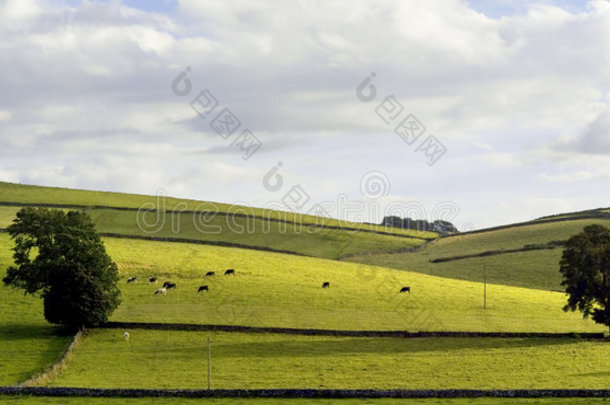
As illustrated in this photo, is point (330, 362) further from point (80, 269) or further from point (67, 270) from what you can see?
point (67, 270)

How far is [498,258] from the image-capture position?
13062 centimetres

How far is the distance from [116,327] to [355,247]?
267 feet

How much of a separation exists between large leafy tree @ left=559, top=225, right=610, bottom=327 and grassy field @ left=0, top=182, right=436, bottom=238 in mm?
91243

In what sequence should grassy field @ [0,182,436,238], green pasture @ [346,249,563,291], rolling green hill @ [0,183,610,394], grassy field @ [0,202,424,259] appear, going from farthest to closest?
grassy field @ [0,182,436,238] → grassy field @ [0,202,424,259] → green pasture @ [346,249,563,291] → rolling green hill @ [0,183,610,394]

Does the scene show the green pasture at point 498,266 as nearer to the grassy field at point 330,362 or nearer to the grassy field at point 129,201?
the grassy field at point 129,201

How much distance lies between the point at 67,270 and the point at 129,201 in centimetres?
9842

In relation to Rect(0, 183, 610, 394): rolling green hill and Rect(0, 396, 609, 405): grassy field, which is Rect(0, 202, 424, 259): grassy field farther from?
Rect(0, 396, 609, 405): grassy field

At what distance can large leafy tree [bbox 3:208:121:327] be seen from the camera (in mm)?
69062

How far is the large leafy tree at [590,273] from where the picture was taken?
76250 mm

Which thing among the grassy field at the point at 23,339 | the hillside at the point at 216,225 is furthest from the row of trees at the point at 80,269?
the hillside at the point at 216,225

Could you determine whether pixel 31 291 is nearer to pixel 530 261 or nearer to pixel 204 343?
pixel 204 343

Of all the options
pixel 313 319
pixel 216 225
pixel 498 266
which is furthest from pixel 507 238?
pixel 313 319

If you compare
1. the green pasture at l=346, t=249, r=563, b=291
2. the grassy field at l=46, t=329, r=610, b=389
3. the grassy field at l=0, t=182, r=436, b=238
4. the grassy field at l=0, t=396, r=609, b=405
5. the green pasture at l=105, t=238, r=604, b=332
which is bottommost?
the grassy field at l=0, t=396, r=609, b=405

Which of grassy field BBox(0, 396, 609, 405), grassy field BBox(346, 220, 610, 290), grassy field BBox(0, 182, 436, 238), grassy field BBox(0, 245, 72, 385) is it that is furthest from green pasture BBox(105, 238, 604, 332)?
grassy field BBox(0, 182, 436, 238)
